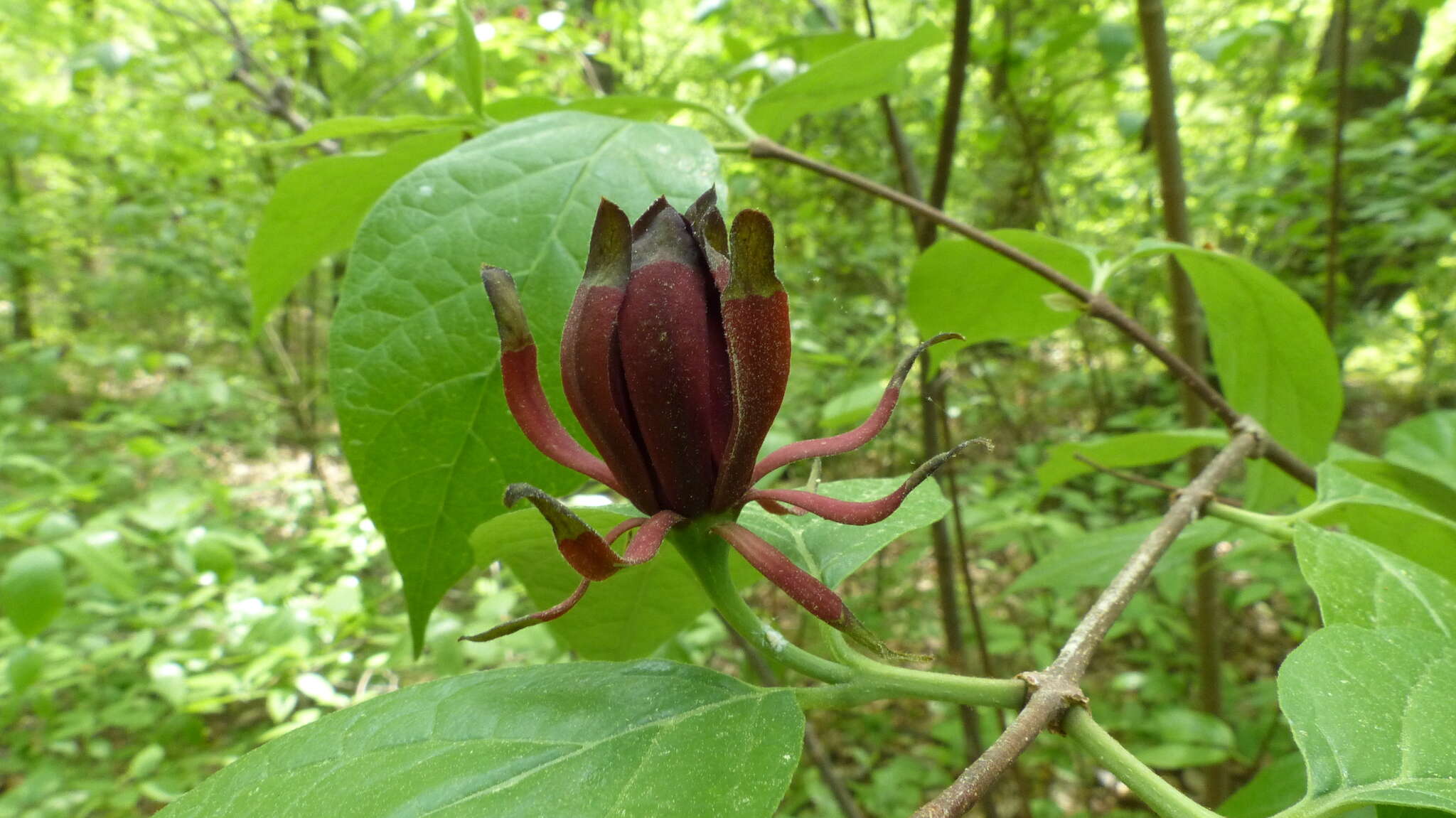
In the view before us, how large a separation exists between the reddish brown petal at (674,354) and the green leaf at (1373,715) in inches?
13.7

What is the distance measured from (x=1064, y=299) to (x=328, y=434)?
5.90 metres

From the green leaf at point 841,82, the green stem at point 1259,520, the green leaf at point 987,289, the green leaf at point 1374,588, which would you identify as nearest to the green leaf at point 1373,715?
the green leaf at point 1374,588

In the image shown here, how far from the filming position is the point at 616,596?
0.66 meters

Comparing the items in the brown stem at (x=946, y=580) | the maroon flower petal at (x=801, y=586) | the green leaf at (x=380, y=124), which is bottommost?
the brown stem at (x=946, y=580)

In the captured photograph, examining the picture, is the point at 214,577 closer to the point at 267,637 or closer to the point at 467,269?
the point at 267,637

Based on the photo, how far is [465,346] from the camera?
1.82ft

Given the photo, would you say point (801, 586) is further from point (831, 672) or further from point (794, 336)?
point (794, 336)

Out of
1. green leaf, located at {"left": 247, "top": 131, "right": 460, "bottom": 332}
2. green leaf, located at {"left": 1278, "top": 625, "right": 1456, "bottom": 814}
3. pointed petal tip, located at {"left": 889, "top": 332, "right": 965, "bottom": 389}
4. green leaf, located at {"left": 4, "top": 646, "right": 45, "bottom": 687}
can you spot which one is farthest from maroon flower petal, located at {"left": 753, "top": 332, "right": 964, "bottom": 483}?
green leaf, located at {"left": 4, "top": 646, "right": 45, "bottom": 687}

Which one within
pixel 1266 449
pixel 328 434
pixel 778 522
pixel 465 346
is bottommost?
pixel 328 434

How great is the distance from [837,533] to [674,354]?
0.78 ft

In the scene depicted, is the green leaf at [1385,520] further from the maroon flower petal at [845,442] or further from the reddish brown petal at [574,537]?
the reddish brown petal at [574,537]

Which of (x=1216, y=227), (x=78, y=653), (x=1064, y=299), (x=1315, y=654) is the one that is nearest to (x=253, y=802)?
(x=1315, y=654)

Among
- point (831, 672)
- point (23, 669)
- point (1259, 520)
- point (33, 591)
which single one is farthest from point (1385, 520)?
point (23, 669)

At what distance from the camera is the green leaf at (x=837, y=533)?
540 mm
